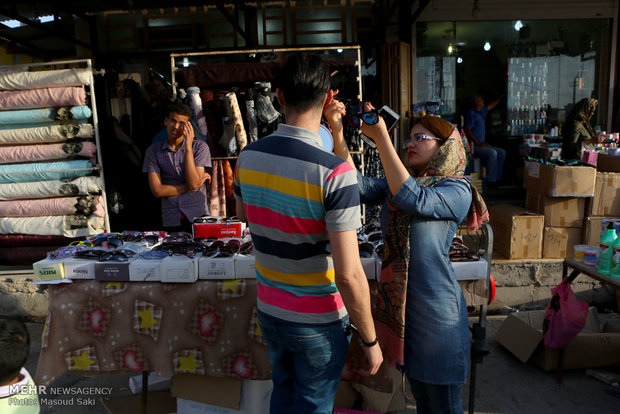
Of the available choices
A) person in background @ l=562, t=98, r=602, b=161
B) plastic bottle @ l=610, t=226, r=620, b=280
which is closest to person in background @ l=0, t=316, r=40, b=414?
plastic bottle @ l=610, t=226, r=620, b=280

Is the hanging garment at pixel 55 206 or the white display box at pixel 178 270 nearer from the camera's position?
the white display box at pixel 178 270

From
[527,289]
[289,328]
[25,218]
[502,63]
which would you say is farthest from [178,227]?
[502,63]

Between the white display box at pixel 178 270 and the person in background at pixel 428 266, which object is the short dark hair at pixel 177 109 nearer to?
the white display box at pixel 178 270

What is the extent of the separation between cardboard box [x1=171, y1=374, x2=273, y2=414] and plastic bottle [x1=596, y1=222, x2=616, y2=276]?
2.23 m

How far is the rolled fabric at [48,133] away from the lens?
14.0 feet

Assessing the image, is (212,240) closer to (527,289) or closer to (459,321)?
(459,321)

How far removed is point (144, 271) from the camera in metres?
2.46

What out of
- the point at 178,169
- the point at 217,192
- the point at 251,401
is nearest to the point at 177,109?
Result: the point at 178,169

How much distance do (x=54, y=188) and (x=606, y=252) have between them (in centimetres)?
445

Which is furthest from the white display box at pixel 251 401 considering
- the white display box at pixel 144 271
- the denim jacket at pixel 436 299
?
the denim jacket at pixel 436 299

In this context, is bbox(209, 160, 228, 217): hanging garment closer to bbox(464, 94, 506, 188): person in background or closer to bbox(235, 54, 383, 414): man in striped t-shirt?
bbox(235, 54, 383, 414): man in striped t-shirt

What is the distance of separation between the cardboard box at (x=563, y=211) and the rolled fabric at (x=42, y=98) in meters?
4.43

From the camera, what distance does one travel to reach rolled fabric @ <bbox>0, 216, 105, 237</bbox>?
434 cm

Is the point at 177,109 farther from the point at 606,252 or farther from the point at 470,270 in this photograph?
the point at 606,252
